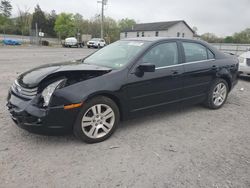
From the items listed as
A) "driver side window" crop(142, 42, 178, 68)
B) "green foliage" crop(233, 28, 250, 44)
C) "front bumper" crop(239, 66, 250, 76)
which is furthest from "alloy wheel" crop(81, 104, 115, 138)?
"green foliage" crop(233, 28, 250, 44)

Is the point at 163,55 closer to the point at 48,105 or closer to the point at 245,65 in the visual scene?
the point at 48,105

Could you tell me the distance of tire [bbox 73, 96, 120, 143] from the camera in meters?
3.17

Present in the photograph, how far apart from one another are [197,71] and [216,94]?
945mm

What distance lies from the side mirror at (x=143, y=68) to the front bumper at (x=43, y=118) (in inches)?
45.1

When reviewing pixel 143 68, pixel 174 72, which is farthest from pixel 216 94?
pixel 143 68

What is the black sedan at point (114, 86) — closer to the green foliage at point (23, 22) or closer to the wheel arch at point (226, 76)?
the wheel arch at point (226, 76)

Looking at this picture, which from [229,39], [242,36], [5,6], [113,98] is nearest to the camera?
[113,98]

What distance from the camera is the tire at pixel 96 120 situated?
3174mm

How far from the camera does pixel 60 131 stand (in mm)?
3076

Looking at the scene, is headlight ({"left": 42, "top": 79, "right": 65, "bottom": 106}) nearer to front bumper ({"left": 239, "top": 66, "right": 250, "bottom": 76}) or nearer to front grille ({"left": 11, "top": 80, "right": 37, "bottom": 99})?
front grille ({"left": 11, "top": 80, "right": 37, "bottom": 99})

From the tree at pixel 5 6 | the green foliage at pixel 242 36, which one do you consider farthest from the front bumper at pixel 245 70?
the tree at pixel 5 6

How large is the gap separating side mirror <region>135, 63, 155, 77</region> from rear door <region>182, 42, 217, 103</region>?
0.98 metres

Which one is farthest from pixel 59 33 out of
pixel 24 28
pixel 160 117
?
pixel 160 117

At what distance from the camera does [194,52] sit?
4555mm
